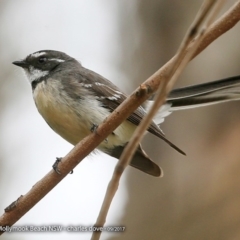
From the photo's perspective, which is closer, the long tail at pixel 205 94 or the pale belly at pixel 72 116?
the long tail at pixel 205 94

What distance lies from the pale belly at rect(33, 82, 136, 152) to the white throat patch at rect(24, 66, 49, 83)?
0.23 meters

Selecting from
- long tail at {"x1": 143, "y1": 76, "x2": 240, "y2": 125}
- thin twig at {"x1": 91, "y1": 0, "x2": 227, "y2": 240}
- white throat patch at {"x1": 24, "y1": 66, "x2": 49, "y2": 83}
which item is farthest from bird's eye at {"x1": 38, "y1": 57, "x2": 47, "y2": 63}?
thin twig at {"x1": 91, "y1": 0, "x2": 227, "y2": 240}

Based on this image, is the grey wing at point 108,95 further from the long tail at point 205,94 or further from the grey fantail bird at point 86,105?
the long tail at point 205,94

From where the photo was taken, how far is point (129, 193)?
4371mm

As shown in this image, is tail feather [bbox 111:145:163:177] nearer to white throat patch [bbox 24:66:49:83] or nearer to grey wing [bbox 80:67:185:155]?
grey wing [bbox 80:67:185:155]

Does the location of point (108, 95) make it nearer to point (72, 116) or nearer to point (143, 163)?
point (72, 116)

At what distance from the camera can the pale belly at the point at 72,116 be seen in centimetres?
306

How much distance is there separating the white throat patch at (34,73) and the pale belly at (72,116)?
0.23m

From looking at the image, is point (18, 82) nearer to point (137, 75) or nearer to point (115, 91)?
point (137, 75)

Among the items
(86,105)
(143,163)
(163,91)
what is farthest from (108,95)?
(163,91)

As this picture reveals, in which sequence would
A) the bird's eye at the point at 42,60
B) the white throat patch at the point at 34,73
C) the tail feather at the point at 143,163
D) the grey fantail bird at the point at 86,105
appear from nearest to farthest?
the grey fantail bird at the point at 86,105, the tail feather at the point at 143,163, the white throat patch at the point at 34,73, the bird's eye at the point at 42,60

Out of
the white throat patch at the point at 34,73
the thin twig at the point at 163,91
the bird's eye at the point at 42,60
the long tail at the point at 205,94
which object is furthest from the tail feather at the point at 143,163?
the thin twig at the point at 163,91

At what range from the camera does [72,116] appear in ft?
10.0

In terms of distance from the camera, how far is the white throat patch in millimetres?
3480
